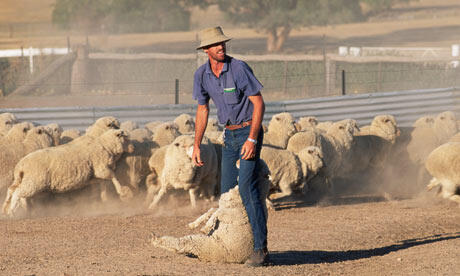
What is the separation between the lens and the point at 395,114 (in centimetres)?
1758

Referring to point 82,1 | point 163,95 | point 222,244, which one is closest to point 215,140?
point 222,244

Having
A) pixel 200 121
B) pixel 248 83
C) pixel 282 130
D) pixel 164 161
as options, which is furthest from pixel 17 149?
pixel 248 83

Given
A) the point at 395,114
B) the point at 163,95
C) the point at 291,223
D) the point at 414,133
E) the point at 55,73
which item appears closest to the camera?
the point at 291,223

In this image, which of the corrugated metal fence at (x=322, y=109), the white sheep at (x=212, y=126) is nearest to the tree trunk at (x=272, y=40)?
the corrugated metal fence at (x=322, y=109)

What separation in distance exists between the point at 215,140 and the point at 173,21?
1693 inches

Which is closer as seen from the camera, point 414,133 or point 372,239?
point 372,239

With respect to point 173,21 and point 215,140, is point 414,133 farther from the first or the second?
point 173,21

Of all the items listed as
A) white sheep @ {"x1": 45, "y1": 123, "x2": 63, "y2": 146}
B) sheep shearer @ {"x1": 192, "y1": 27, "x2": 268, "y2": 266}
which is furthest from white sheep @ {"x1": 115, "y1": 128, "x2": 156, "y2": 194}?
sheep shearer @ {"x1": 192, "y1": 27, "x2": 268, "y2": 266}

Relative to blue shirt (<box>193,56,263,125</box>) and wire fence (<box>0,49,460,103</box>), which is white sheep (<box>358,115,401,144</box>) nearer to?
blue shirt (<box>193,56,263,125</box>)

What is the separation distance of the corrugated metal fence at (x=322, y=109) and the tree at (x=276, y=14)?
28.9 m

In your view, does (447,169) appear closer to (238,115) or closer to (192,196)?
(192,196)

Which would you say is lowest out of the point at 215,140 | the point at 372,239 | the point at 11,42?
the point at 372,239

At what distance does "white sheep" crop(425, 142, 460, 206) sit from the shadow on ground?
2542 mm

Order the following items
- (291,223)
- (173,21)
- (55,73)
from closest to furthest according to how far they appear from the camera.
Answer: (291,223) < (55,73) < (173,21)
